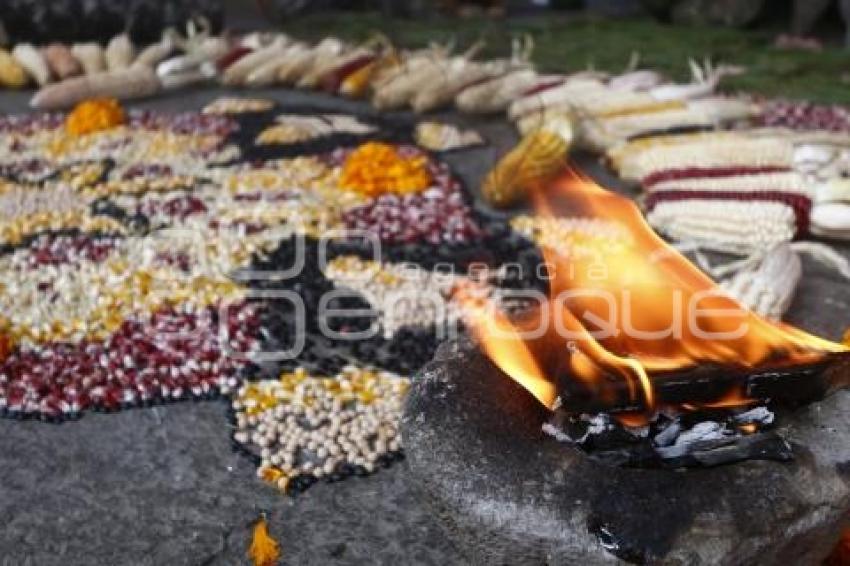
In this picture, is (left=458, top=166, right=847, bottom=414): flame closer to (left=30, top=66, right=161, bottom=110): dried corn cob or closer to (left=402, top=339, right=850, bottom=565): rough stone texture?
(left=402, top=339, right=850, bottom=565): rough stone texture

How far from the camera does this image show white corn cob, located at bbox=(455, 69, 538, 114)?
629 cm

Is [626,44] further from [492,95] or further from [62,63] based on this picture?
[62,63]

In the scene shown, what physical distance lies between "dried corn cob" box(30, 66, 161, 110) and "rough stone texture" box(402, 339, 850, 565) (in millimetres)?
5681

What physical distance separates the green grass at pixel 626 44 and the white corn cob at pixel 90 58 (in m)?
2.98

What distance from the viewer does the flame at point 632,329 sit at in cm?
194

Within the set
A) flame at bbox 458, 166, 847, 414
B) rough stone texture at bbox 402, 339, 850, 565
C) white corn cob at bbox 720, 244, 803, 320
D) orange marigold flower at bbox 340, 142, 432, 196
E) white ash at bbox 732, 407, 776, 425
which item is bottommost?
orange marigold flower at bbox 340, 142, 432, 196

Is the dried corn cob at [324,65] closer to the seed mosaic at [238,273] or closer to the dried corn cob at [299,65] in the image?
the dried corn cob at [299,65]

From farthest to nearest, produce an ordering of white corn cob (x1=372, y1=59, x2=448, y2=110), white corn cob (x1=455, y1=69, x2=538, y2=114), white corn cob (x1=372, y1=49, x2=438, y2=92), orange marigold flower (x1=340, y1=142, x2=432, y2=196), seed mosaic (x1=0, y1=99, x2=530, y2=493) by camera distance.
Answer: white corn cob (x1=372, y1=49, x2=438, y2=92) → white corn cob (x1=372, y1=59, x2=448, y2=110) → white corn cob (x1=455, y1=69, x2=538, y2=114) → orange marigold flower (x1=340, y1=142, x2=432, y2=196) → seed mosaic (x1=0, y1=99, x2=530, y2=493)

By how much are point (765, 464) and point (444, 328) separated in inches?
76.8

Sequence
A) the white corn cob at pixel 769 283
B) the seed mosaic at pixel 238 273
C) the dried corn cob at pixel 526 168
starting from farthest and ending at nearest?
1. the dried corn cob at pixel 526 168
2. the white corn cob at pixel 769 283
3. the seed mosaic at pixel 238 273

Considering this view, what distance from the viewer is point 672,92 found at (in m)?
6.19

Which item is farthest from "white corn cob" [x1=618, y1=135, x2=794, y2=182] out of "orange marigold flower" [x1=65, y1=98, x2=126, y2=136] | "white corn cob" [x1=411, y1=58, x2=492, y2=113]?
"orange marigold flower" [x1=65, y1=98, x2=126, y2=136]

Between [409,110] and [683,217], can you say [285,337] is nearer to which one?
[683,217]

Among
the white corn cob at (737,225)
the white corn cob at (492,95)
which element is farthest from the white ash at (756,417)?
the white corn cob at (492,95)
